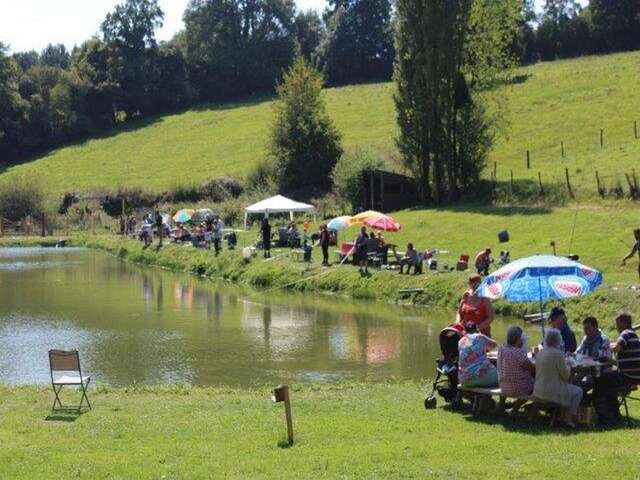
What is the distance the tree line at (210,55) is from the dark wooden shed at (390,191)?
4121cm

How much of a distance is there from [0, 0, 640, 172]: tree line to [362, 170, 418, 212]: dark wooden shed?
4121 centimetres

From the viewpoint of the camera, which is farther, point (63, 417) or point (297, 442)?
point (63, 417)

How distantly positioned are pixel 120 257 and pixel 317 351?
36460 mm

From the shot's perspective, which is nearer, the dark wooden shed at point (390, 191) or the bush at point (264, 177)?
the dark wooden shed at point (390, 191)

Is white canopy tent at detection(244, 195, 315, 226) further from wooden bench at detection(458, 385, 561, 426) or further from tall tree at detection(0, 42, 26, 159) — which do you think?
tall tree at detection(0, 42, 26, 159)

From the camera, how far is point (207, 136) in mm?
95125

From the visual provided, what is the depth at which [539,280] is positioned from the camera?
16.3 metres

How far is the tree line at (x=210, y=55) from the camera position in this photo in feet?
320

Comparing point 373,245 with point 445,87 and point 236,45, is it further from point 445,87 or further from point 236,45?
point 236,45

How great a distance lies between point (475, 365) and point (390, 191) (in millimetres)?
41803

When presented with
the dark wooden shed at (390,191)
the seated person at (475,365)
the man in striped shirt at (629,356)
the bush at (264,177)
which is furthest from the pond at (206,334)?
the bush at (264,177)

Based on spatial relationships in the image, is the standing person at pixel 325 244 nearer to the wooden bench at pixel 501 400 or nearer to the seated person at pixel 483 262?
the seated person at pixel 483 262

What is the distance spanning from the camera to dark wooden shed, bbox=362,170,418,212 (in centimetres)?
5550

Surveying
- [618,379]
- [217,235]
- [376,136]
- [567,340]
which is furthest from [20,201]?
[618,379]
